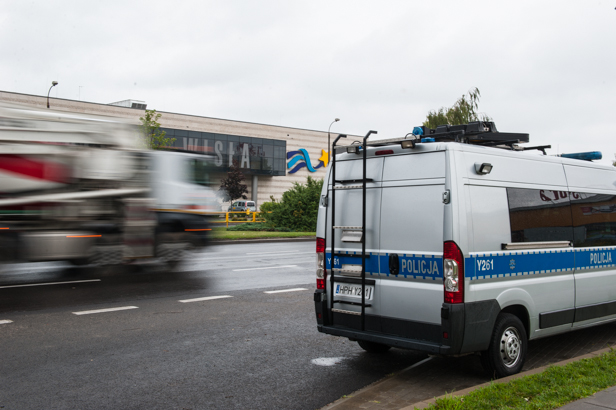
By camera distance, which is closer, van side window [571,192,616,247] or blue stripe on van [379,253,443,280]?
blue stripe on van [379,253,443,280]

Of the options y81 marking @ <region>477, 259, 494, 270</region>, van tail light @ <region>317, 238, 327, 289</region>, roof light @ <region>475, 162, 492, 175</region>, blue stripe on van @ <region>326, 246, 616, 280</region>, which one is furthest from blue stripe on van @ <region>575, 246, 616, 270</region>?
van tail light @ <region>317, 238, 327, 289</region>

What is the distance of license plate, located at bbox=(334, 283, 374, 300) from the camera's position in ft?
18.0

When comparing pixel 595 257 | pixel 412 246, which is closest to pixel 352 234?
pixel 412 246

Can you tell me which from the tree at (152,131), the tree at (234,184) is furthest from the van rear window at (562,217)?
the tree at (234,184)

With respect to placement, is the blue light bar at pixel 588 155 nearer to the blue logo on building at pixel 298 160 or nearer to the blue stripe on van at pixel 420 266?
the blue stripe on van at pixel 420 266

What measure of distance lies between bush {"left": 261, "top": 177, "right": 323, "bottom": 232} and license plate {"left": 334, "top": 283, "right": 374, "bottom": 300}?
85.9ft

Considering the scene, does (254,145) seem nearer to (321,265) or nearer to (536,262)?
(321,265)

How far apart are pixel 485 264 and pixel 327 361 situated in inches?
81.4

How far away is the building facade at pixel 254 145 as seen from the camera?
55688mm

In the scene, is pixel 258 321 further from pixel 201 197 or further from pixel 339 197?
pixel 201 197

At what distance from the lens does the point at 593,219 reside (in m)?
6.49

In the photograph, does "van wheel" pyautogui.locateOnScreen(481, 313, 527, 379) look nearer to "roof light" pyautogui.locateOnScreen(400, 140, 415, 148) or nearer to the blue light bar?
"roof light" pyautogui.locateOnScreen(400, 140, 415, 148)

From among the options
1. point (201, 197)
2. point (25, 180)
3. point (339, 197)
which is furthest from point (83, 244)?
point (339, 197)

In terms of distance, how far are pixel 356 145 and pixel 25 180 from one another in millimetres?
8324
